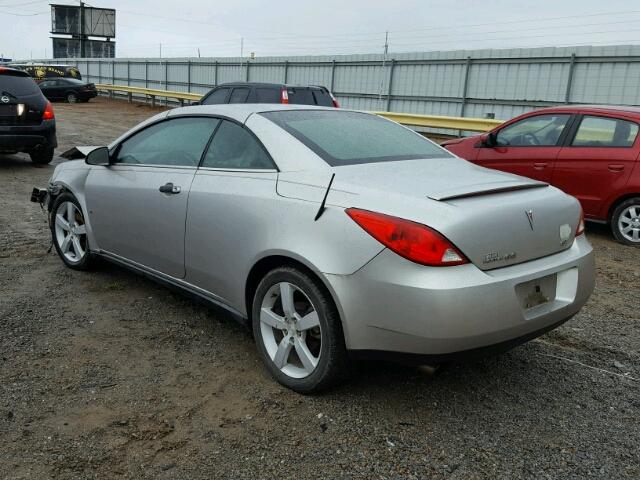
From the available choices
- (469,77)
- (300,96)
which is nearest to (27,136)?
(300,96)

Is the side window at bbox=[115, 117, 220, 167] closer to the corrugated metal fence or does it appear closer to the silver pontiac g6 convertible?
the silver pontiac g6 convertible

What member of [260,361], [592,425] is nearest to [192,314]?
[260,361]

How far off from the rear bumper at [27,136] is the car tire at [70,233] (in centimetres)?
577

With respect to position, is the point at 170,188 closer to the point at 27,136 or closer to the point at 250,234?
the point at 250,234

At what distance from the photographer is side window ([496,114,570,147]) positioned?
24.6 feet

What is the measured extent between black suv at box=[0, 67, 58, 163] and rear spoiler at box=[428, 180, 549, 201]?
941 centimetres

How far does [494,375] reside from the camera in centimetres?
346

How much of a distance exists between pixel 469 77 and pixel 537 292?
1641cm

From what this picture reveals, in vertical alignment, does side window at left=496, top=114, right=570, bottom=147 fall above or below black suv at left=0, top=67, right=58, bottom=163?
above

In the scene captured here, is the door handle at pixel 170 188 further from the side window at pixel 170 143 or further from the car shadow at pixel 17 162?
the car shadow at pixel 17 162

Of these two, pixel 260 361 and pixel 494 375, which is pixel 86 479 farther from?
pixel 494 375

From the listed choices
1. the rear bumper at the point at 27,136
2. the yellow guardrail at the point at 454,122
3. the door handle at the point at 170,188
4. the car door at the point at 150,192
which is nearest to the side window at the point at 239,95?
the yellow guardrail at the point at 454,122

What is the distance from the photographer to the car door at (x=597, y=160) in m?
6.82

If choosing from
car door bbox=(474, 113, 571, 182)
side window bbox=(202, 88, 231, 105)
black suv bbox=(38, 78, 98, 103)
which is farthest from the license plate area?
black suv bbox=(38, 78, 98, 103)
